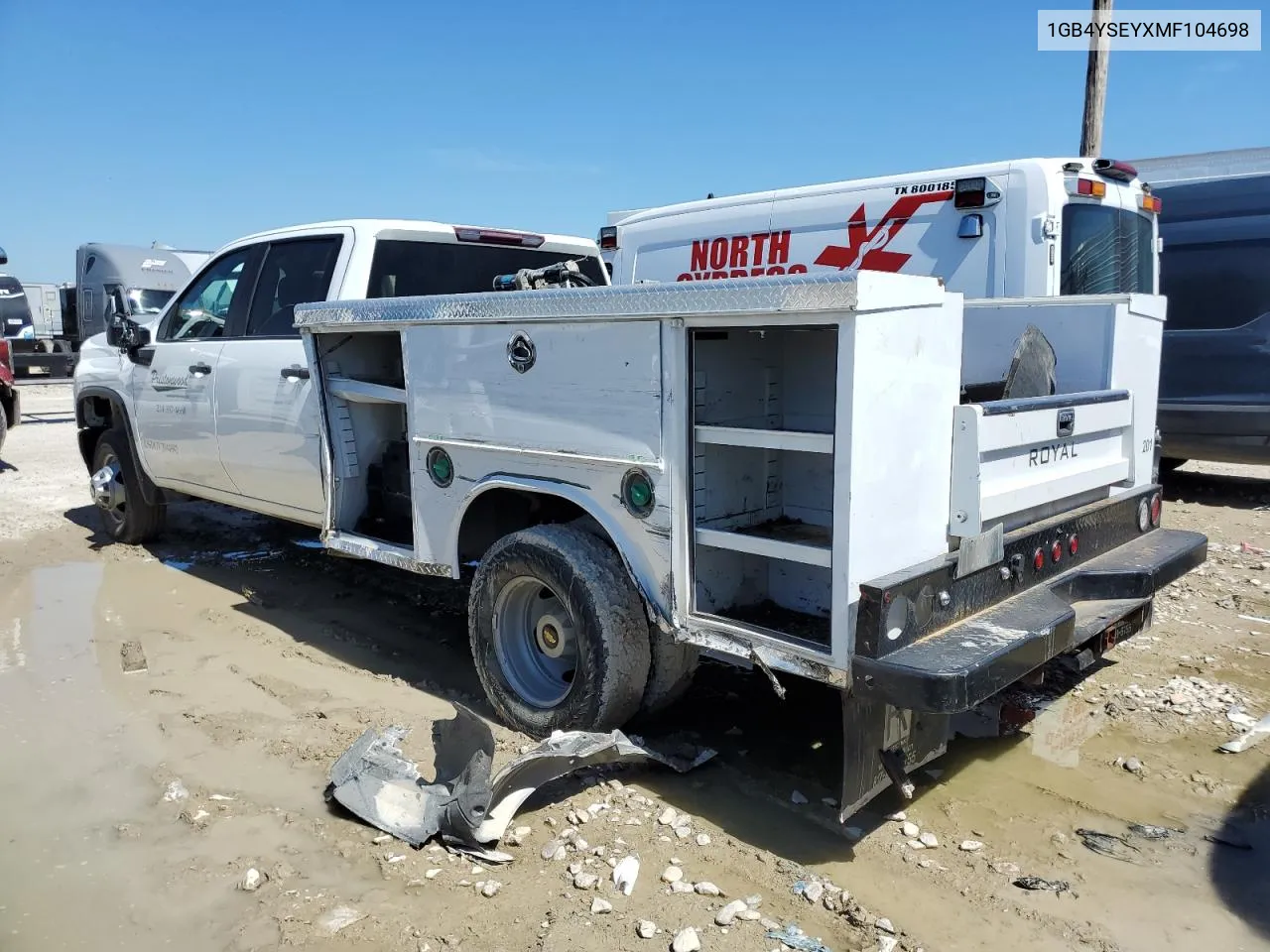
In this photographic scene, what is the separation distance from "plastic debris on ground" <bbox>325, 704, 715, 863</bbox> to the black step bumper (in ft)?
3.24

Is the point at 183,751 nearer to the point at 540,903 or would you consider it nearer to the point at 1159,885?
the point at 540,903

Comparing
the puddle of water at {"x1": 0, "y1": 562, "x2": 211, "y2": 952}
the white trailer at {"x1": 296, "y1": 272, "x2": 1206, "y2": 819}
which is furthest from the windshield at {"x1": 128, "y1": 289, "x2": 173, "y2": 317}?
the white trailer at {"x1": 296, "y1": 272, "x2": 1206, "y2": 819}

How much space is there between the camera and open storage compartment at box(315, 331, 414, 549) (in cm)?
482

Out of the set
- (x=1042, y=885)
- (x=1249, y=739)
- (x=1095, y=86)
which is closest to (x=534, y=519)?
(x=1042, y=885)

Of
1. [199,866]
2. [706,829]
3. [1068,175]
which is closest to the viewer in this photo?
[199,866]

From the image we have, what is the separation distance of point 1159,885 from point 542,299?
2.79 meters

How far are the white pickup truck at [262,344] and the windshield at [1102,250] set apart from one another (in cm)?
286

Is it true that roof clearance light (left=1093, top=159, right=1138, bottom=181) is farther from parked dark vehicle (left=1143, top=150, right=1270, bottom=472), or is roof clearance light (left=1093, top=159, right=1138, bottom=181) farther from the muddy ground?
parked dark vehicle (left=1143, top=150, right=1270, bottom=472)

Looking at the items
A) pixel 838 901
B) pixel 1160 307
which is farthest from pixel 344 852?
pixel 1160 307

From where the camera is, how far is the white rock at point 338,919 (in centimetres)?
272

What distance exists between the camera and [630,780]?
3535 mm

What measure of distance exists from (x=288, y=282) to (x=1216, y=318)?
7.74 meters

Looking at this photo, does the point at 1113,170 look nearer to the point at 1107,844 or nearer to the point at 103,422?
the point at 1107,844

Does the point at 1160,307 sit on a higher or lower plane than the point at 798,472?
higher
